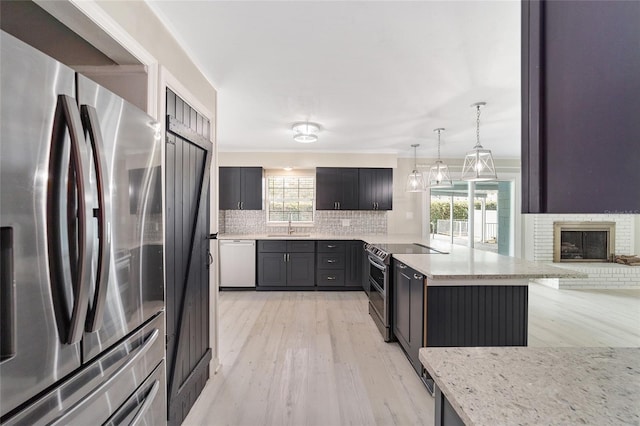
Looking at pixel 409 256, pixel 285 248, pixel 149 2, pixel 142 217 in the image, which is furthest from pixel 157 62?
pixel 285 248

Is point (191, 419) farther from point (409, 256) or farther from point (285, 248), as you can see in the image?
point (285, 248)

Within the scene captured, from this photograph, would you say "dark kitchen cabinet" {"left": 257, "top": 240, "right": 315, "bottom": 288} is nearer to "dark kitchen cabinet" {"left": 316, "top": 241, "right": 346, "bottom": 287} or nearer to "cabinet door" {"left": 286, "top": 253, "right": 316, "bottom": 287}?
"cabinet door" {"left": 286, "top": 253, "right": 316, "bottom": 287}

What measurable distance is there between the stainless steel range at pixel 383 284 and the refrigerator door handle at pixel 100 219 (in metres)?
2.56

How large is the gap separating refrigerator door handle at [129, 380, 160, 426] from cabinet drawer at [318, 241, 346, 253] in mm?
3598

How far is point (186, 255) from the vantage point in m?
1.93

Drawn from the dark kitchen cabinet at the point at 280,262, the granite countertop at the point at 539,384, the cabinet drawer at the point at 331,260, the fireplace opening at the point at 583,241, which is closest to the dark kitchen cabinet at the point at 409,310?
the granite countertop at the point at 539,384

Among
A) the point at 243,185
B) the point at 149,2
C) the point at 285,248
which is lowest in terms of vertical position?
the point at 285,248

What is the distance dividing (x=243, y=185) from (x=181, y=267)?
137 inches

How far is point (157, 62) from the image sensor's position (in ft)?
5.20

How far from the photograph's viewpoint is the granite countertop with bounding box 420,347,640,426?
0.65m

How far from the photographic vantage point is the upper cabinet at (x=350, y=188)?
17.1 ft

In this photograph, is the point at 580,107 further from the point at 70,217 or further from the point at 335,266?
the point at 335,266

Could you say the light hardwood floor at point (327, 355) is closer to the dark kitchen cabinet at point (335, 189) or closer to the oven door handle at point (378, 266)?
the oven door handle at point (378, 266)

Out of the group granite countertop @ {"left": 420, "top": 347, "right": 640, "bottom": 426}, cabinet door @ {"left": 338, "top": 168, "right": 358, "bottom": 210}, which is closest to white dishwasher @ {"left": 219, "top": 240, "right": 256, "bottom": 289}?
cabinet door @ {"left": 338, "top": 168, "right": 358, "bottom": 210}
